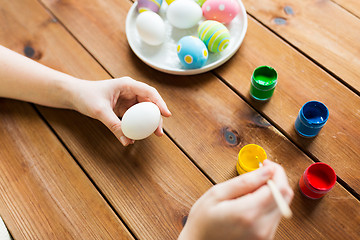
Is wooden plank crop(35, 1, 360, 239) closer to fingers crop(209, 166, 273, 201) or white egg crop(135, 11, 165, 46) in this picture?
white egg crop(135, 11, 165, 46)

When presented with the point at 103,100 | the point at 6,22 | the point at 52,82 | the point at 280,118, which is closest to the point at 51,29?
the point at 6,22

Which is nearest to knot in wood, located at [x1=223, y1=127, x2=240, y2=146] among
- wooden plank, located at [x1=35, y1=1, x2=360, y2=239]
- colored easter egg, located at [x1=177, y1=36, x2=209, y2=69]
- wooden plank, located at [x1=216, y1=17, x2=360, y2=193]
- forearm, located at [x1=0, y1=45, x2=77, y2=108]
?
wooden plank, located at [x1=35, y1=1, x2=360, y2=239]

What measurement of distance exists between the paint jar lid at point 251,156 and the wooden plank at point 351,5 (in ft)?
1.95

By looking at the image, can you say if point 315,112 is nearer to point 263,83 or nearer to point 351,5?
point 263,83

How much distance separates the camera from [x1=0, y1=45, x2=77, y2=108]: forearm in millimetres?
895

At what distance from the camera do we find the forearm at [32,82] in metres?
0.90

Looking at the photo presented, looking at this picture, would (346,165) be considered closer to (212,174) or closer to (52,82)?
(212,174)

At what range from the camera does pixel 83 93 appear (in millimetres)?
852

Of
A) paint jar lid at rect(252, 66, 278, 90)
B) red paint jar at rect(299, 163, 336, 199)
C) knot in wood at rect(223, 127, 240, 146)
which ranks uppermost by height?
paint jar lid at rect(252, 66, 278, 90)

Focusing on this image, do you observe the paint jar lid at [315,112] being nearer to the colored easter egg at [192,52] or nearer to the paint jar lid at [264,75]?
the paint jar lid at [264,75]

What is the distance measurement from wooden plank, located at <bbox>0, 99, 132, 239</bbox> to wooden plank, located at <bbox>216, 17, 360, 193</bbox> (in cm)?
51

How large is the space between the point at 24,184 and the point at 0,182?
0.06 meters

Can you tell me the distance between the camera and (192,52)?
92 centimetres

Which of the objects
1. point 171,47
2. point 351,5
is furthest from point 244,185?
point 351,5
